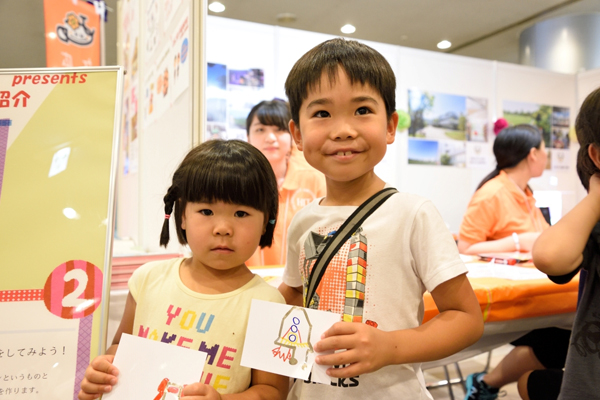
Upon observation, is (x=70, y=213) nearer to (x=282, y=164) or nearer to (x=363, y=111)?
(x=363, y=111)

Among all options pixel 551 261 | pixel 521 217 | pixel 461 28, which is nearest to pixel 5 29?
pixel 461 28

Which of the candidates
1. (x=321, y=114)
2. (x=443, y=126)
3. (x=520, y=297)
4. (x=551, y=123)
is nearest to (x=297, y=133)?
(x=321, y=114)

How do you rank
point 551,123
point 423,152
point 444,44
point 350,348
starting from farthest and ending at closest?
1. point 444,44
2. point 551,123
3. point 423,152
4. point 350,348

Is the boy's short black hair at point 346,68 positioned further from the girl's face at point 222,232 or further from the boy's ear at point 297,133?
the girl's face at point 222,232

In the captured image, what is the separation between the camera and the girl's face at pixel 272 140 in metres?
2.43

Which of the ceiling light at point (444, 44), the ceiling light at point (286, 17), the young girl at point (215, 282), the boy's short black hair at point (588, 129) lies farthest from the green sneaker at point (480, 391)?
the ceiling light at point (444, 44)

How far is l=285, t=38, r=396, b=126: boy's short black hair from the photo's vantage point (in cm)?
91

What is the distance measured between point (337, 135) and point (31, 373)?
3.40 feet

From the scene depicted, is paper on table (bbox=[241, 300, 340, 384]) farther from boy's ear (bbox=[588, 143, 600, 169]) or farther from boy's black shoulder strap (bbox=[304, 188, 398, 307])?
boy's ear (bbox=[588, 143, 600, 169])

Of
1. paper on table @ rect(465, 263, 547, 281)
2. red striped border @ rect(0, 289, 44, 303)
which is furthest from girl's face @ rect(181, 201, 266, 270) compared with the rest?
paper on table @ rect(465, 263, 547, 281)

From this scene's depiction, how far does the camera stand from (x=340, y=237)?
923 mm

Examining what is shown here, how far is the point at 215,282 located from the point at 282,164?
1.57m

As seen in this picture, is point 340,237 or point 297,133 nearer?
point 340,237

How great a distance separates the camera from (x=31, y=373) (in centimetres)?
118
